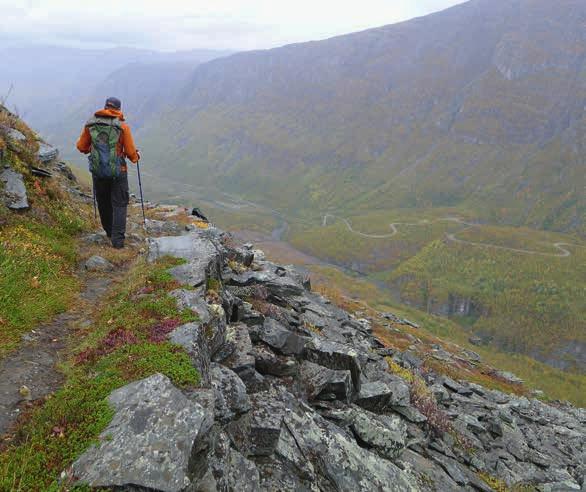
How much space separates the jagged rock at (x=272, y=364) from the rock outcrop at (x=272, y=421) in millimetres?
33

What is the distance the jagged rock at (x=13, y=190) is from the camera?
50.4ft

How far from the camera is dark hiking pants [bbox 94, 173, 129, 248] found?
16.1 meters

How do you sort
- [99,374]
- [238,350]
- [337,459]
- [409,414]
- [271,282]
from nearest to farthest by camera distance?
[99,374]
[337,459]
[238,350]
[409,414]
[271,282]

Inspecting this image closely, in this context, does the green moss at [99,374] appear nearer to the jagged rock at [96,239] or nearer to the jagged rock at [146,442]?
the jagged rock at [146,442]

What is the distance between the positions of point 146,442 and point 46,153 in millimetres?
20235

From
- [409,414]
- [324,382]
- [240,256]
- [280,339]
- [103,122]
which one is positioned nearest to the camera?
[324,382]

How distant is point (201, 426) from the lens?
704 cm

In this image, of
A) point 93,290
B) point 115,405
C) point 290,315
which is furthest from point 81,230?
point 115,405

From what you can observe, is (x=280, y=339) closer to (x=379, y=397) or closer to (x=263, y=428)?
(x=263, y=428)

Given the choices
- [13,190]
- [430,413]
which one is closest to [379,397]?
[430,413]

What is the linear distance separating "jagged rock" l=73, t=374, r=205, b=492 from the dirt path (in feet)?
5.71

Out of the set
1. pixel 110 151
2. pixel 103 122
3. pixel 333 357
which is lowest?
pixel 333 357

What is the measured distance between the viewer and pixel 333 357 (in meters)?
14.3

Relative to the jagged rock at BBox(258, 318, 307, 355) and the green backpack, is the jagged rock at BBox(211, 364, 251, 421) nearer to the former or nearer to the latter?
the jagged rock at BBox(258, 318, 307, 355)
